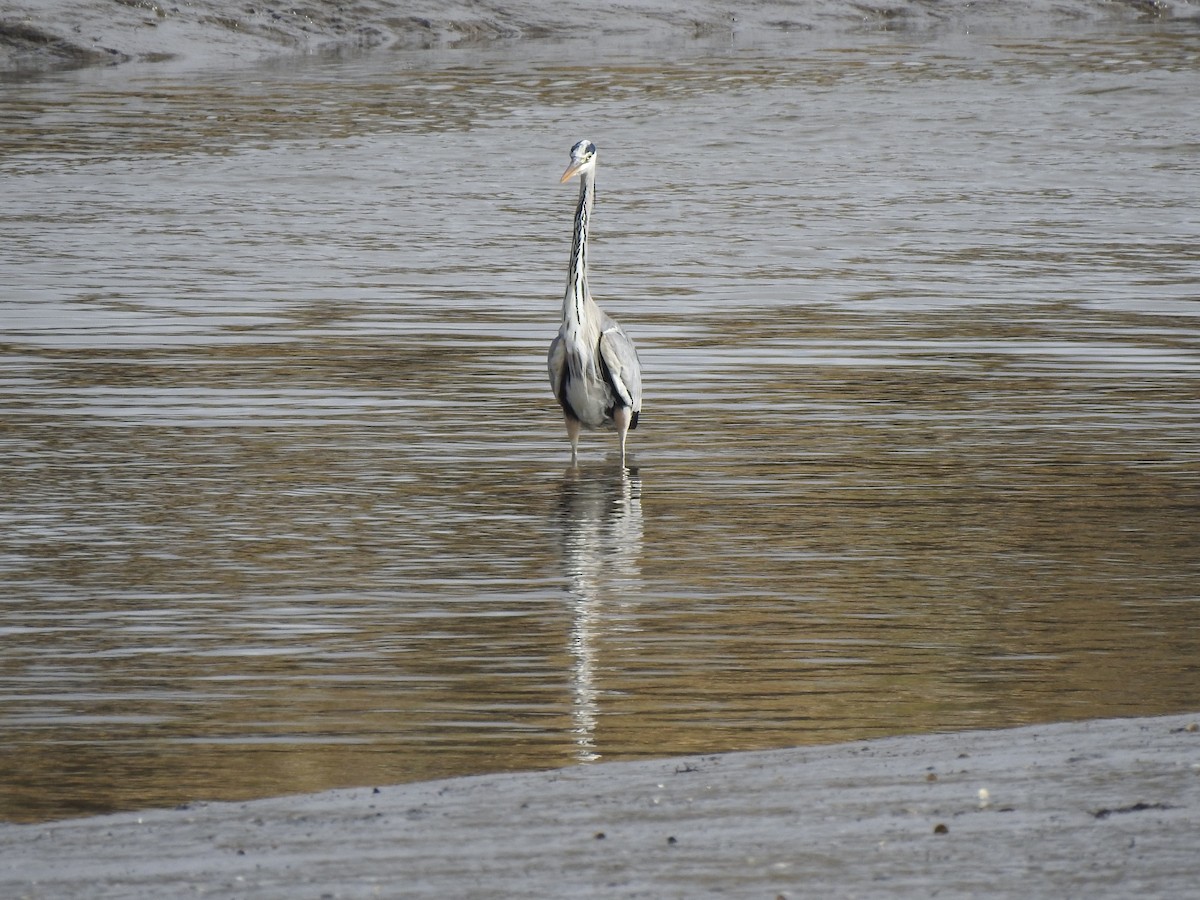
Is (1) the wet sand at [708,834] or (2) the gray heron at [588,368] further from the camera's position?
(2) the gray heron at [588,368]

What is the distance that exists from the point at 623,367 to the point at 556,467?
1.87ft

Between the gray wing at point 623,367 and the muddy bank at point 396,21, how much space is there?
25293 millimetres

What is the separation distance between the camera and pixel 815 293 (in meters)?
15.5

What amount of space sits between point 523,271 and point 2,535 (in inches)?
328

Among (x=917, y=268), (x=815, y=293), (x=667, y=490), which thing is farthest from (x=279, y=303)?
(x=667, y=490)

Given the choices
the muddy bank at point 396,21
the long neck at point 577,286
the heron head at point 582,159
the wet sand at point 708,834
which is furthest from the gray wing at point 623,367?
the muddy bank at point 396,21

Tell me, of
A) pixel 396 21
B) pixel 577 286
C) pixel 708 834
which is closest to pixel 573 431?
pixel 577 286

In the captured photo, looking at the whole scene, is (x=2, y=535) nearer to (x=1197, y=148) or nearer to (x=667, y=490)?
(x=667, y=490)

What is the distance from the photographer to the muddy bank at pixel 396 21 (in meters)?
34.4

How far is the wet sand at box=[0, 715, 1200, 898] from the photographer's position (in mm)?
4305

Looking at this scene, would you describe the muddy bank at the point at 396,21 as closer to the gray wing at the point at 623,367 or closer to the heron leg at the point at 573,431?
the heron leg at the point at 573,431

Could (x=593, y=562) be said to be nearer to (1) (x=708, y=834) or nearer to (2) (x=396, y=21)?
(1) (x=708, y=834)

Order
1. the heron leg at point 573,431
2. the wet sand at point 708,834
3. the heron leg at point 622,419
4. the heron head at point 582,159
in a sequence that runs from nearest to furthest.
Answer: the wet sand at point 708,834, the heron leg at point 622,419, the heron leg at point 573,431, the heron head at point 582,159

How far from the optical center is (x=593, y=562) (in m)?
8.34
